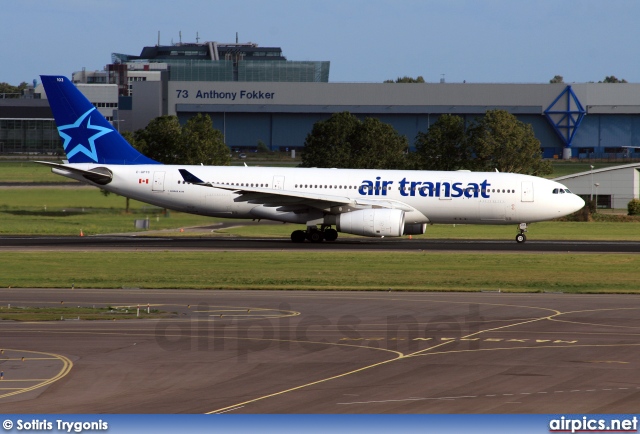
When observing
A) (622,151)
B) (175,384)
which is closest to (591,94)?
(622,151)

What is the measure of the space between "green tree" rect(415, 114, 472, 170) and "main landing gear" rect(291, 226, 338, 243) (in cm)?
4468

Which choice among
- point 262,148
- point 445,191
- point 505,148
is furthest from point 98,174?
point 262,148

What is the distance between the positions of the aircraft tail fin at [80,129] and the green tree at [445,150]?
155ft

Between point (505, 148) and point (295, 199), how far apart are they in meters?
52.0

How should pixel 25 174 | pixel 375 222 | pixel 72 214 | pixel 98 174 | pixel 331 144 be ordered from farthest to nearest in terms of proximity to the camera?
pixel 25 174, pixel 331 144, pixel 72 214, pixel 98 174, pixel 375 222

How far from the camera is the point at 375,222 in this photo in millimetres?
49281

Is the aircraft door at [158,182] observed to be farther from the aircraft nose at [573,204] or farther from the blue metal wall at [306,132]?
the blue metal wall at [306,132]

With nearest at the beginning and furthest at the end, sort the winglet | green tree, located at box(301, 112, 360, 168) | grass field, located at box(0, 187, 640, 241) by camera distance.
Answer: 1. the winglet
2. grass field, located at box(0, 187, 640, 241)
3. green tree, located at box(301, 112, 360, 168)

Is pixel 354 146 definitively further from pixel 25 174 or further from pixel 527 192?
pixel 527 192

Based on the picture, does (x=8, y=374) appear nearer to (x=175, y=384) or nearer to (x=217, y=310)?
(x=175, y=384)

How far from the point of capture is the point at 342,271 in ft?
133

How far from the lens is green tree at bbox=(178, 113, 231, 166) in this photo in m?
82.9

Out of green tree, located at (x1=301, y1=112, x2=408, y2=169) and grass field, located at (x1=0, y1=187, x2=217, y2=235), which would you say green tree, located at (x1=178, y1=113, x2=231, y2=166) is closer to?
grass field, located at (x1=0, y1=187, x2=217, y2=235)

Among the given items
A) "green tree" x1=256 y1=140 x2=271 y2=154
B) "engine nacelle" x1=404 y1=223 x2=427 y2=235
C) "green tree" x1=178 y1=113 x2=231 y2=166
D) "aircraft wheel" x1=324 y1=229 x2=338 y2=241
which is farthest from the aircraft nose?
"green tree" x1=256 y1=140 x2=271 y2=154
